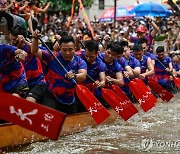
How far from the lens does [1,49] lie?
18.5ft

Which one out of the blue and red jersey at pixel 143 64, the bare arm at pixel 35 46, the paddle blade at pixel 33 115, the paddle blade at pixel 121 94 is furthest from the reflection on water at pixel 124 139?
the blue and red jersey at pixel 143 64

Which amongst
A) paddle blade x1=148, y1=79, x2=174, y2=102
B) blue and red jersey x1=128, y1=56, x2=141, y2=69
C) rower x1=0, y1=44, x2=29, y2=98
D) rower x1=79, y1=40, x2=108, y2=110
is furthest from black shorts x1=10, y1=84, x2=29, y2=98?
paddle blade x1=148, y1=79, x2=174, y2=102

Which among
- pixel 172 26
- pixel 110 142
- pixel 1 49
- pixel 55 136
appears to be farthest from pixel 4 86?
pixel 172 26

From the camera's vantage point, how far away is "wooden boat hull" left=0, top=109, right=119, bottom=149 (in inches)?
211

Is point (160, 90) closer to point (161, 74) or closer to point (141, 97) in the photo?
point (161, 74)

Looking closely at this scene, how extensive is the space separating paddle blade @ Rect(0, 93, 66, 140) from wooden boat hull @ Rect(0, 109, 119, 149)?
3.89 ft

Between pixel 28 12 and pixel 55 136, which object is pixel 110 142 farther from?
pixel 28 12

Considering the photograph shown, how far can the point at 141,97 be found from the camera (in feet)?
26.1

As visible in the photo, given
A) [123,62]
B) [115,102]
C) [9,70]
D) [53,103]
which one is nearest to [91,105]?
[53,103]

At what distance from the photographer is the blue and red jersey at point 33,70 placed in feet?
22.0

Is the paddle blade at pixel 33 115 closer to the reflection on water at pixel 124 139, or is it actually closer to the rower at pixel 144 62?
the reflection on water at pixel 124 139

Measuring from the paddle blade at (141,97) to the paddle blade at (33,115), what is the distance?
3933 millimetres

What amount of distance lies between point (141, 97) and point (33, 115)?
4025 millimetres

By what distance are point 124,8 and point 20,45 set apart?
1937cm
